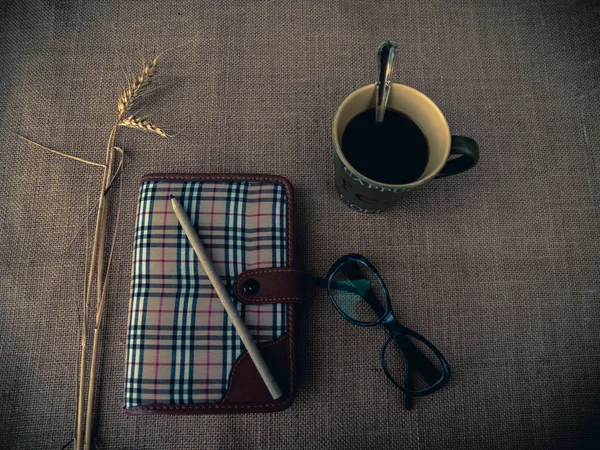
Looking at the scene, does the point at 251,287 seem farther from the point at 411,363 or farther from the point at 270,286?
the point at 411,363

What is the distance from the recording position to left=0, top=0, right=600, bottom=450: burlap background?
1.79ft

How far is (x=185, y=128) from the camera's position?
0.62m

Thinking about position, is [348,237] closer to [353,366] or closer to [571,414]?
[353,366]

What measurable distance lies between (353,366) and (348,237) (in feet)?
0.63

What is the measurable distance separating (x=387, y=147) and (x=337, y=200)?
0.15 m

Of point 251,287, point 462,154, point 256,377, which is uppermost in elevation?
point 462,154

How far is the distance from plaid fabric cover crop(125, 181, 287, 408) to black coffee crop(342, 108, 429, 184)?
14cm

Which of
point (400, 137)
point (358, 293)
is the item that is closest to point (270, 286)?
point (358, 293)

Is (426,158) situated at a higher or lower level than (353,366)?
higher

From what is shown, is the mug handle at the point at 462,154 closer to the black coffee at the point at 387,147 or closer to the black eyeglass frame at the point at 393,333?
the black coffee at the point at 387,147

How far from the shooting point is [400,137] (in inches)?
18.6

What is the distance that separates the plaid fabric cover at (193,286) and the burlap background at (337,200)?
0.07 metres

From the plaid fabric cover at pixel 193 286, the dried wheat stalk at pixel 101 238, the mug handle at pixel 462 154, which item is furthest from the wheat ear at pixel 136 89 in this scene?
the mug handle at pixel 462 154

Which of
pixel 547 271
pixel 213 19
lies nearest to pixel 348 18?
pixel 213 19
